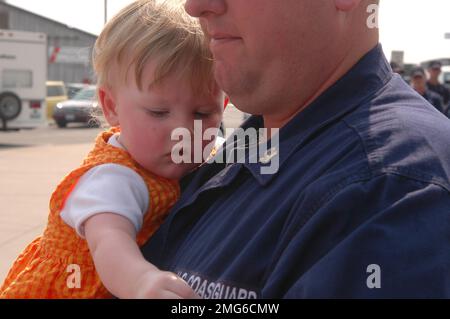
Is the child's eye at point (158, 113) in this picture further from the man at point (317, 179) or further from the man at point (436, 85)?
the man at point (436, 85)

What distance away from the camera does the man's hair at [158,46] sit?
1.88m

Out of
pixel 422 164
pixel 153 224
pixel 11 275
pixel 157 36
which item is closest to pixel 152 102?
pixel 157 36

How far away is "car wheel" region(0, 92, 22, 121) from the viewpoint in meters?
17.0

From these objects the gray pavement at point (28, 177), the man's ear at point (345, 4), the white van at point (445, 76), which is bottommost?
the gray pavement at point (28, 177)

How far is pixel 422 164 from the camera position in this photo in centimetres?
121

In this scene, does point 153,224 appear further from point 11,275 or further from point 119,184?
point 11,275

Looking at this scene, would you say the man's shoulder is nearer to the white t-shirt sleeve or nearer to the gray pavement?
the white t-shirt sleeve

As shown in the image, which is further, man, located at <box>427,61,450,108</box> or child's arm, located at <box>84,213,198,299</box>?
man, located at <box>427,61,450,108</box>

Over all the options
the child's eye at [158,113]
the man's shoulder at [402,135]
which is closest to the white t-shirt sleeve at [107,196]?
the child's eye at [158,113]

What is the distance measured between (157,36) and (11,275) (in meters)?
0.82

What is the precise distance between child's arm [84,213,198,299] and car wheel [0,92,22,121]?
1607cm

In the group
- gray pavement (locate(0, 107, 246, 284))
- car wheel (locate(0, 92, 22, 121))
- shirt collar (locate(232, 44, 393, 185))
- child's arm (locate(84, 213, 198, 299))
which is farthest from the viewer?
car wheel (locate(0, 92, 22, 121))

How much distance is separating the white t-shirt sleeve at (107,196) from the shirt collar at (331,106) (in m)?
0.40

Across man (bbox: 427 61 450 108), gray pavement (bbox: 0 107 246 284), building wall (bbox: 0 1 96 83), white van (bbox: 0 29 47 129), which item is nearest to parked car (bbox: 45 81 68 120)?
gray pavement (bbox: 0 107 246 284)
